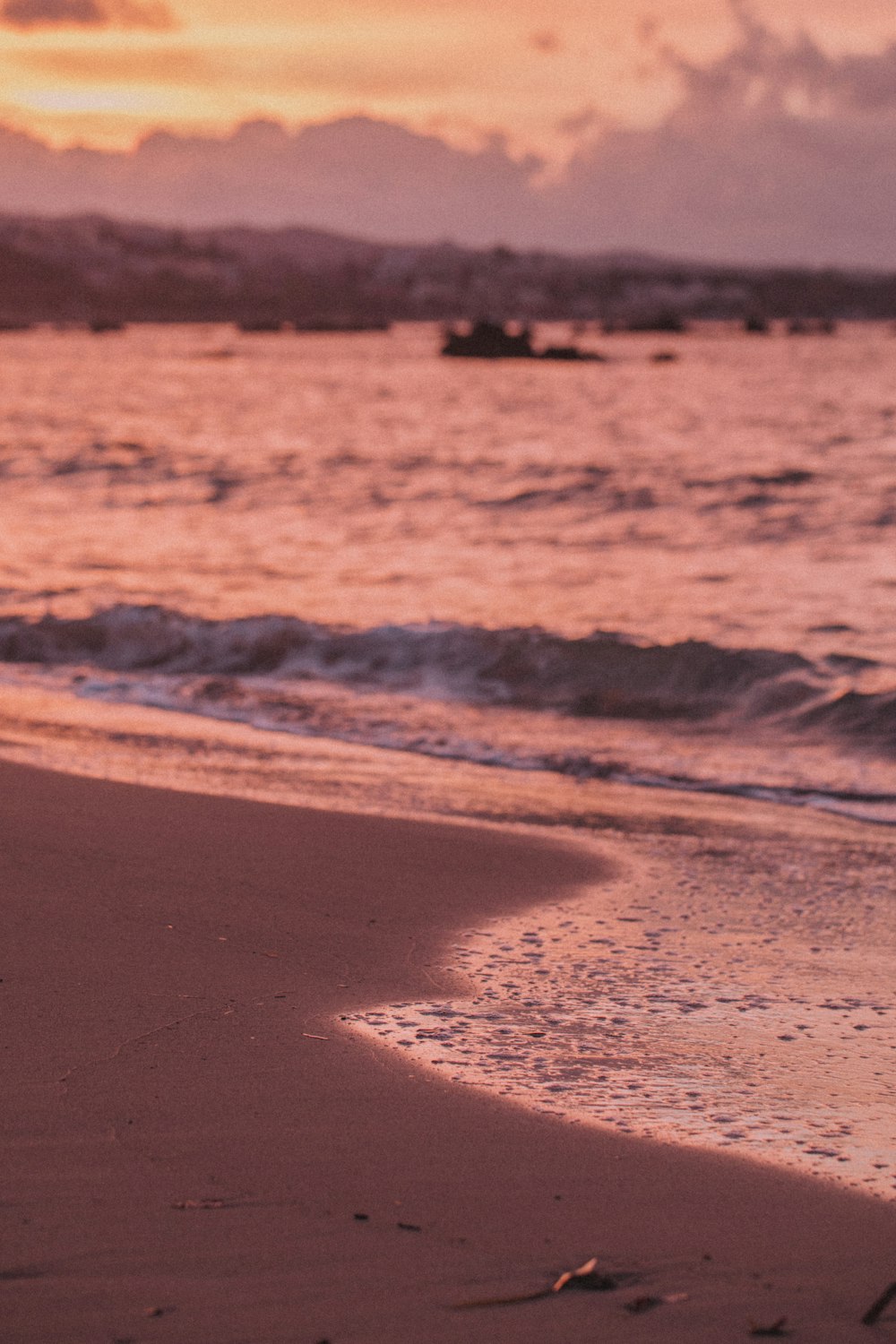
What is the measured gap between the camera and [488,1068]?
3957mm

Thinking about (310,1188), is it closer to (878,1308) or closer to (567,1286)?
(567,1286)

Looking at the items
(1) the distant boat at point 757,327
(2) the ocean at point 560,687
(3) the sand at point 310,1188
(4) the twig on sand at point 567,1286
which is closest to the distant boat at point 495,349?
(2) the ocean at point 560,687

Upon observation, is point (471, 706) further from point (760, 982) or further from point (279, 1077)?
point (279, 1077)

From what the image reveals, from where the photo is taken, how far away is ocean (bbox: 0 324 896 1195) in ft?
13.8

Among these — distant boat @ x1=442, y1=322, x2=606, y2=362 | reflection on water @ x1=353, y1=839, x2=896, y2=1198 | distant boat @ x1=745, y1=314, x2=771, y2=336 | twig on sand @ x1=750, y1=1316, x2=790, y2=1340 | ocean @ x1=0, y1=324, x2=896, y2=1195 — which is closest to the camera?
twig on sand @ x1=750, y1=1316, x2=790, y2=1340

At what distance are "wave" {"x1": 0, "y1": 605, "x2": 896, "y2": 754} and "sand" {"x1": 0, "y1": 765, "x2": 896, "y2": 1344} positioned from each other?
5.38m

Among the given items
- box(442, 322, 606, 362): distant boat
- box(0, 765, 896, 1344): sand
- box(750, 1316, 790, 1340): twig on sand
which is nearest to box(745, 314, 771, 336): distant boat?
box(442, 322, 606, 362): distant boat

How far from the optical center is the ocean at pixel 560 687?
4191 millimetres

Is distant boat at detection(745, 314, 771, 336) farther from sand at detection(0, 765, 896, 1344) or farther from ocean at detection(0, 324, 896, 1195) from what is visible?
sand at detection(0, 765, 896, 1344)

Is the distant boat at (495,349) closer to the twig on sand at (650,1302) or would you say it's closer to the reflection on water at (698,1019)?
the reflection on water at (698,1019)

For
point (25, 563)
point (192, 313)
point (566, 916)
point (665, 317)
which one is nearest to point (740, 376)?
point (25, 563)

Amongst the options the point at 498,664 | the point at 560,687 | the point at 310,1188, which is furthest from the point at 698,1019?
the point at 498,664

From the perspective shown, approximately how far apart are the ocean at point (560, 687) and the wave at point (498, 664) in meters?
0.03

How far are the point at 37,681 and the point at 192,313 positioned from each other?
16959 centimetres
